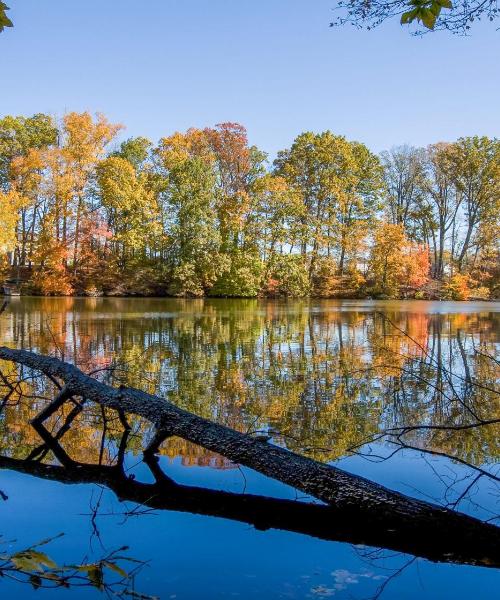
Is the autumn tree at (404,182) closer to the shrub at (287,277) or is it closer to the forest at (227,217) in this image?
the forest at (227,217)

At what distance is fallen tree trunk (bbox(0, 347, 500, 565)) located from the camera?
293cm

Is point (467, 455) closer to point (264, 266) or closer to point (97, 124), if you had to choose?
point (264, 266)

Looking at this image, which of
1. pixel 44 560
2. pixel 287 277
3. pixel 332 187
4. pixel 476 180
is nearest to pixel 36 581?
pixel 44 560

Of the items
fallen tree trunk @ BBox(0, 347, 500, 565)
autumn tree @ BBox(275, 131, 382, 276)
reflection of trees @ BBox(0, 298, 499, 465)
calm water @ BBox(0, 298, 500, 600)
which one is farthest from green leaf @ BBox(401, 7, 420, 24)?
autumn tree @ BBox(275, 131, 382, 276)

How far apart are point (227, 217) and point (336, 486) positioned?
36036 mm

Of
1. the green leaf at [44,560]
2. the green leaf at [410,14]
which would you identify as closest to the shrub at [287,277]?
the green leaf at [410,14]

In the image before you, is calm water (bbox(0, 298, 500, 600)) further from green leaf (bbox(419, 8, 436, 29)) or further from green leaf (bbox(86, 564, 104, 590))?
green leaf (bbox(419, 8, 436, 29))

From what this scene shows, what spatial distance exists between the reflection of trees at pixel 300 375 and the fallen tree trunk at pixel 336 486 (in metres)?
0.66

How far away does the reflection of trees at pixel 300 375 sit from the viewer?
5047mm

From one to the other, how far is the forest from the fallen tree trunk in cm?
3128

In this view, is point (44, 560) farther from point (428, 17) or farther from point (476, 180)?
point (476, 180)

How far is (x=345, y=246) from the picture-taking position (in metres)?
41.7

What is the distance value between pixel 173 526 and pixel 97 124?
38.0 m

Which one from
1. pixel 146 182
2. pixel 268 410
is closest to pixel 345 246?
pixel 146 182
